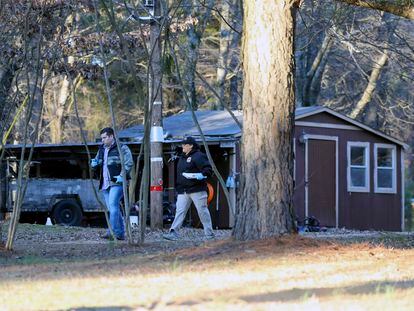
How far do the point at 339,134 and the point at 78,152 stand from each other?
7.28m

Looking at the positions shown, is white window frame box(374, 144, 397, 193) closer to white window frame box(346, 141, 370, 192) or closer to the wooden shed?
the wooden shed

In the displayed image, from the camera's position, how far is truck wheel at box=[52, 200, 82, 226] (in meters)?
23.8

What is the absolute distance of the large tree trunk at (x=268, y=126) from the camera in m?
11.7

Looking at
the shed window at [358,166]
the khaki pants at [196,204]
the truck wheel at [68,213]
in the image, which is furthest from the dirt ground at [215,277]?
the shed window at [358,166]

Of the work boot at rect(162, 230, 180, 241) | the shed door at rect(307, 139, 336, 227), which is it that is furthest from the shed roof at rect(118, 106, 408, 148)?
the work boot at rect(162, 230, 180, 241)

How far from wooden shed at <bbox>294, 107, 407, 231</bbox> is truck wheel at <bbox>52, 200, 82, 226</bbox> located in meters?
5.72

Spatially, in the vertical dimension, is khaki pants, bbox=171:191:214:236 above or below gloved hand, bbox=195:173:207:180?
below

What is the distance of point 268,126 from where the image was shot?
11766 millimetres

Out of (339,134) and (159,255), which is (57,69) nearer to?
(159,255)

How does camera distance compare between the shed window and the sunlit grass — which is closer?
the sunlit grass

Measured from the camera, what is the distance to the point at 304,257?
10781mm

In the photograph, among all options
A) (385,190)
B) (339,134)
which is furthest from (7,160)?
(385,190)

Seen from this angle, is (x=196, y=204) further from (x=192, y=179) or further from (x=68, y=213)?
(x=68, y=213)

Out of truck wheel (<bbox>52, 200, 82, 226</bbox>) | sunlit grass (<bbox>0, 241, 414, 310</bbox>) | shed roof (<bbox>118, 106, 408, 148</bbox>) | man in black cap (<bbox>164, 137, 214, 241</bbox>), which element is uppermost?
shed roof (<bbox>118, 106, 408, 148</bbox>)
